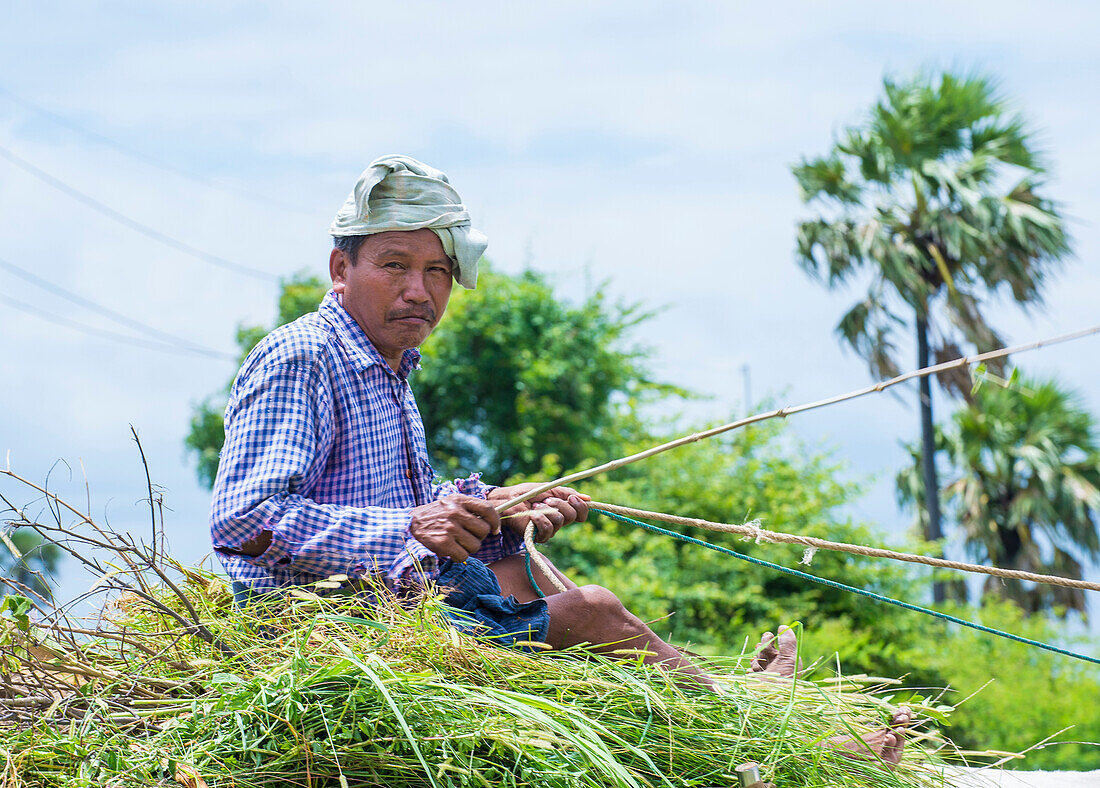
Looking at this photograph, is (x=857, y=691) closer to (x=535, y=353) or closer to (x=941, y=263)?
(x=535, y=353)

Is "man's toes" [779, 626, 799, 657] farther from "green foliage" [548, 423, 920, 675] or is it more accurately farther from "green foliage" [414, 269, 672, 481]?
"green foliage" [414, 269, 672, 481]

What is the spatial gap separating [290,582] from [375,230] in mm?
917

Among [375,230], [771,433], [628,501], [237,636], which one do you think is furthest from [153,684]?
[771,433]

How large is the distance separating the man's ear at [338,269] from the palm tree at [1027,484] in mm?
13776

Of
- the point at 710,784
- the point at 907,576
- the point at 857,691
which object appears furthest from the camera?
the point at 907,576

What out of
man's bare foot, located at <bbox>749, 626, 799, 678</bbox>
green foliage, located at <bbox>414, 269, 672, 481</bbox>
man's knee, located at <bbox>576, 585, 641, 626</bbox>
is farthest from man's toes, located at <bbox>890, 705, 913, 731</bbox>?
green foliage, located at <bbox>414, 269, 672, 481</bbox>

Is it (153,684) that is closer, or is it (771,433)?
(153,684)

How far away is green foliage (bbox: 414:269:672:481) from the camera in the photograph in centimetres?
1316

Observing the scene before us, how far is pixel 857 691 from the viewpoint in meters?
2.55

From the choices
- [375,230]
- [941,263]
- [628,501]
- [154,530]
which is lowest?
[628,501]

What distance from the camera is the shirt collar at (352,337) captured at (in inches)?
104

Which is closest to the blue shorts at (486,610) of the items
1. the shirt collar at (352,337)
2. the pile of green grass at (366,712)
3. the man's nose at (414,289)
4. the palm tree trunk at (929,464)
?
the pile of green grass at (366,712)

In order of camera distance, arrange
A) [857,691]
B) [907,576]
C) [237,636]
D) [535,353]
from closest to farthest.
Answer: [237,636]
[857,691]
[907,576]
[535,353]

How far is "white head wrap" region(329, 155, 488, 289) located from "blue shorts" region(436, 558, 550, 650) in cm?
83
